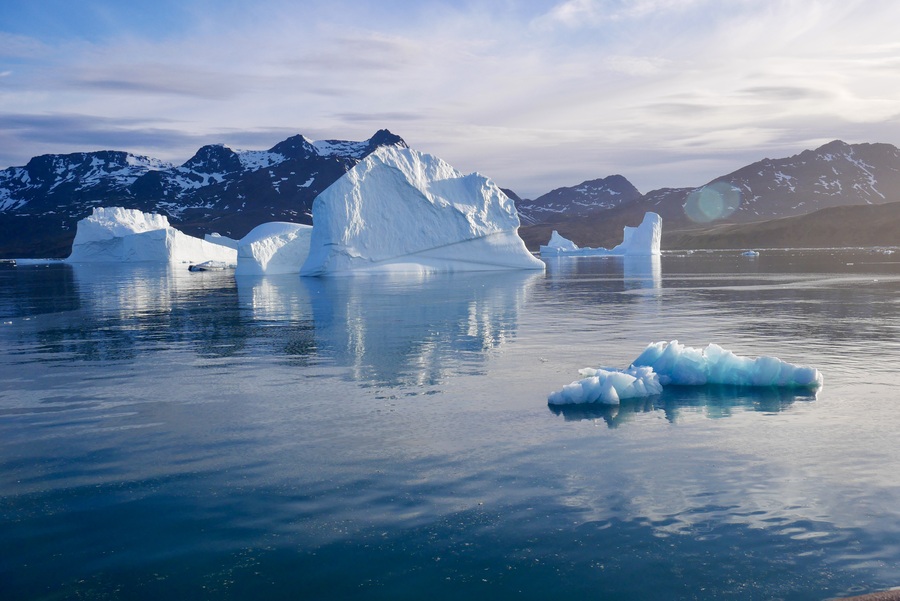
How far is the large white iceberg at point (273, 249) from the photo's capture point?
5481 centimetres

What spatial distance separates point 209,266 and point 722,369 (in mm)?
74387

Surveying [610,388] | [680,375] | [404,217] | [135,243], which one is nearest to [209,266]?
[135,243]

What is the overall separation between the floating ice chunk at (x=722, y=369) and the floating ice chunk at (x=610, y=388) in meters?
0.55

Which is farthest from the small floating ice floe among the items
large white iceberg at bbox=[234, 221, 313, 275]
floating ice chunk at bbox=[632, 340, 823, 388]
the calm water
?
floating ice chunk at bbox=[632, 340, 823, 388]

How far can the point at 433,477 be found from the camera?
781 cm

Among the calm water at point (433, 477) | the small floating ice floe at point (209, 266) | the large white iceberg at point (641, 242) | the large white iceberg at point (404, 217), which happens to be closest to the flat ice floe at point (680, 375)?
the calm water at point (433, 477)

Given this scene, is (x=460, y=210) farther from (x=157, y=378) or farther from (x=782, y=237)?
(x=782, y=237)

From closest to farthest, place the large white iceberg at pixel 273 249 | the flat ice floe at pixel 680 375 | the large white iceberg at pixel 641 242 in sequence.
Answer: the flat ice floe at pixel 680 375 → the large white iceberg at pixel 273 249 → the large white iceberg at pixel 641 242

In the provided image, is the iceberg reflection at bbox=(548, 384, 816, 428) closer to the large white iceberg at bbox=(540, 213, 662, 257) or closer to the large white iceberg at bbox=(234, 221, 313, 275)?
the large white iceberg at bbox=(234, 221, 313, 275)

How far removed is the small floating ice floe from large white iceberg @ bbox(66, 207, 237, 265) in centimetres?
553

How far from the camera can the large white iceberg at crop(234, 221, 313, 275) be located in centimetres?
5481

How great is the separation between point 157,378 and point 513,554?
9.88 meters

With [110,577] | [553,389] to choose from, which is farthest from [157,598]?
[553,389]

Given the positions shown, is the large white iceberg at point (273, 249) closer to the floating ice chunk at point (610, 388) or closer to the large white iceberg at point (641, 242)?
the floating ice chunk at point (610, 388)
